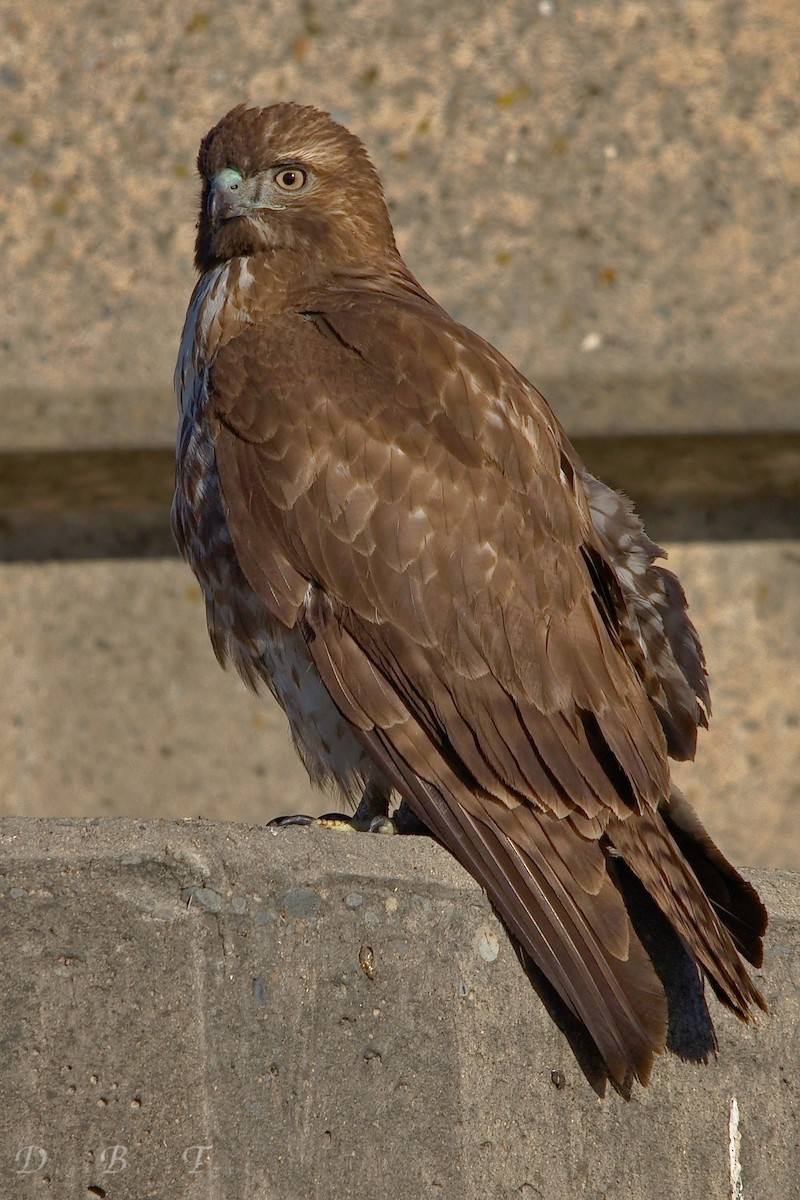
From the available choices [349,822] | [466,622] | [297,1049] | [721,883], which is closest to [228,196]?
[466,622]

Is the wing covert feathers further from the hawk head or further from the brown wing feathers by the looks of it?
the hawk head

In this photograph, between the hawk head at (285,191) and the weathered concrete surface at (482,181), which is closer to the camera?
the hawk head at (285,191)

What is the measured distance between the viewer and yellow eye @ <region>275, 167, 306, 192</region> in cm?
362

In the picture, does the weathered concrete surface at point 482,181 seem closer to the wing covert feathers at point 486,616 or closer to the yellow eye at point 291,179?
the yellow eye at point 291,179

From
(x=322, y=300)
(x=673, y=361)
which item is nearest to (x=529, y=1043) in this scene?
(x=322, y=300)

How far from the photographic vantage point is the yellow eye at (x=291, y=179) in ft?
11.9

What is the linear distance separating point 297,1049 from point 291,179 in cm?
224

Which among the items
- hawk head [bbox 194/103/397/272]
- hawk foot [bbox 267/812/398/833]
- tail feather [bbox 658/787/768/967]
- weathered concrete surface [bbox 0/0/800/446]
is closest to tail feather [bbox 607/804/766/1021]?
tail feather [bbox 658/787/768/967]

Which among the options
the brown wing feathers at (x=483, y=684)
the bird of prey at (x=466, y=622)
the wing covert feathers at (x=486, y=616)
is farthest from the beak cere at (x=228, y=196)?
the brown wing feathers at (x=483, y=684)

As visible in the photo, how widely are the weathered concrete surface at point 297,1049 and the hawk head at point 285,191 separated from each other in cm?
174

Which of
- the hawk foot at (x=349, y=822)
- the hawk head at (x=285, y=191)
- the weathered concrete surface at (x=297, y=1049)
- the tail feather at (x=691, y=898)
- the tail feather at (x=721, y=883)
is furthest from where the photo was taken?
the hawk head at (x=285, y=191)

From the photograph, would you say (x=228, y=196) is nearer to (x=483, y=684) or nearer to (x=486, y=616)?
(x=486, y=616)

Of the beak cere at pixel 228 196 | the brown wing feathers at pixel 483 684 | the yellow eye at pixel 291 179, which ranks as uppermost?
the yellow eye at pixel 291 179

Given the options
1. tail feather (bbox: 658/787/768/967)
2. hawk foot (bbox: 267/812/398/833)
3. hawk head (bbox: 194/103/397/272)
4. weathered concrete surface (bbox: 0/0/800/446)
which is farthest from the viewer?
weathered concrete surface (bbox: 0/0/800/446)
